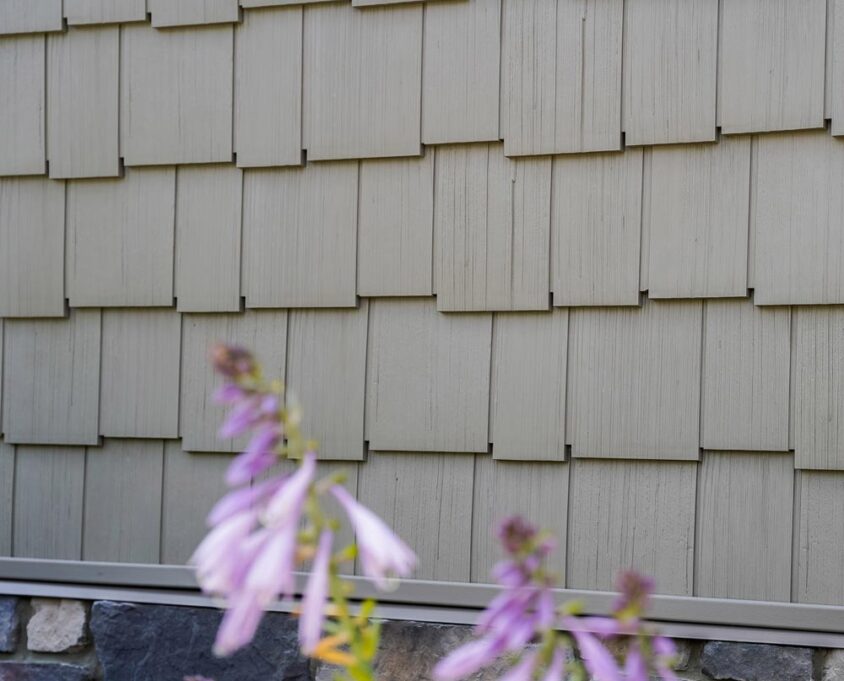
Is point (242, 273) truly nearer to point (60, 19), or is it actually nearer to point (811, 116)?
point (60, 19)

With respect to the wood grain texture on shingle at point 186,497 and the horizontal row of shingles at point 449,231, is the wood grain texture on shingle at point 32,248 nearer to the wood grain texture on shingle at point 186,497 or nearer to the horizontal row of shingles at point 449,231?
the horizontal row of shingles at point 449,231

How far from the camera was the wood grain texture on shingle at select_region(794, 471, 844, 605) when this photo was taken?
252 cm

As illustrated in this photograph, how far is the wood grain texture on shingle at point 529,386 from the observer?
2.74 m

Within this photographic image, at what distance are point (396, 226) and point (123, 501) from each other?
1012mm

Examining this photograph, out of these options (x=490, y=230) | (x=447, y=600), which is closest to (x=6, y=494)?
(x=447, y=600)

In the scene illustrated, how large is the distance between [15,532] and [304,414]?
89cm

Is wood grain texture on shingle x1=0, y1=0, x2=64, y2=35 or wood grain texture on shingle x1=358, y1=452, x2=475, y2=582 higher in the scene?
wood grain texture on shingle x1=0, y1=0, x2=64, y2=35

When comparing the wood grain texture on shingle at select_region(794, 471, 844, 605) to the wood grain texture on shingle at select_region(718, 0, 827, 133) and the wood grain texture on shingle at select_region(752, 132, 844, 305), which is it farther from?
the wood grain texture on shingle at select_region(718, 0, 827, 133)

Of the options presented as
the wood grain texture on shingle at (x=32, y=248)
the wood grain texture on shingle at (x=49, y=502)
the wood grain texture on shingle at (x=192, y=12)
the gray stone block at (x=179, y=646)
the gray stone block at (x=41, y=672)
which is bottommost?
the gray stone block at (x=41, y=672)

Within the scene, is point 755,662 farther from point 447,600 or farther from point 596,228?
point 596,228

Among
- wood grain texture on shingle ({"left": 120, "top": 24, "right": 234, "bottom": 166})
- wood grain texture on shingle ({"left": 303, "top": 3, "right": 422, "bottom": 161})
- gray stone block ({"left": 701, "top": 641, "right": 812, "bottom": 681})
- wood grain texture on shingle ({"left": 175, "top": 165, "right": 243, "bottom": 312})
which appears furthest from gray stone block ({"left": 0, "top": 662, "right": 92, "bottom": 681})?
gray stone block ({"left": 701, "top": 641, "right": 812, "bottom": 681})

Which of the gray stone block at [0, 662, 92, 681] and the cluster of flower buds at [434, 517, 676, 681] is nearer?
the cluster of flower buds at [434, 517, 676, 681]

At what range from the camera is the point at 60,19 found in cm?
314

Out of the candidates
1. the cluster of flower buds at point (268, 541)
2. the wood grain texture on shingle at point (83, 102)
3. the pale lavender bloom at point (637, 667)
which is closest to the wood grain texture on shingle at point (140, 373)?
the wood grain texture on shingle at point (83, 102)
